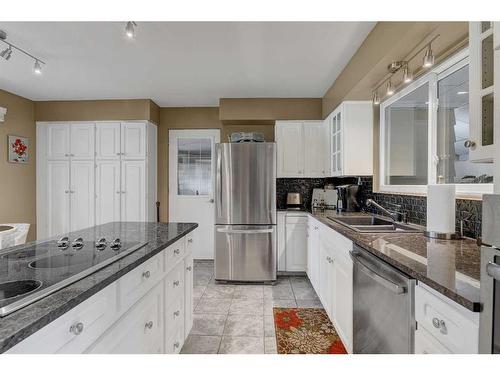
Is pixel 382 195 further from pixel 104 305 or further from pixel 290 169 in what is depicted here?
pixel 104 305

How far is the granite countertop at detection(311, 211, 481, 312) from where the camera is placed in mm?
879

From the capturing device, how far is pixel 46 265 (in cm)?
118

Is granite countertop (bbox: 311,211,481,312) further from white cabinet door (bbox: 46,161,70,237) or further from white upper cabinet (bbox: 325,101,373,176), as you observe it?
white cabinet door (bbox: 46,161,70,237)

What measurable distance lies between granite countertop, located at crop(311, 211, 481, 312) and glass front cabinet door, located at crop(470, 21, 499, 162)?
0.43 metres

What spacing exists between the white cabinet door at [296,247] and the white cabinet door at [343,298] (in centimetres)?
135

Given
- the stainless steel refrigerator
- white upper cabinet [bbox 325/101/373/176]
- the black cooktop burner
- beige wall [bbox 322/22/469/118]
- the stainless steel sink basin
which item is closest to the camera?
the black cooktop burner

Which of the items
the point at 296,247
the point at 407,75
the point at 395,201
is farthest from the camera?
the point at 296,247

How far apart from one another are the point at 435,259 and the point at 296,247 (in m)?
2.49

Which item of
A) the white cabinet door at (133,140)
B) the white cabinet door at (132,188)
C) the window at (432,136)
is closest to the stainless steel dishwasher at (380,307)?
the window at (432,136)

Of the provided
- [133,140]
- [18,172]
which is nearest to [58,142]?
[18,172]

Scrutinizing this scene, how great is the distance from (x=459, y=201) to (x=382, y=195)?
1106 mm

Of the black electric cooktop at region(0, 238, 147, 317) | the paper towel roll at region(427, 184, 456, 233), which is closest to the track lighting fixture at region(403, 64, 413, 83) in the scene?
the paper towel roll at region(427, 184, 456, 233)

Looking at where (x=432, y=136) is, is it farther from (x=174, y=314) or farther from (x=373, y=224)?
(x=174, y=314)
